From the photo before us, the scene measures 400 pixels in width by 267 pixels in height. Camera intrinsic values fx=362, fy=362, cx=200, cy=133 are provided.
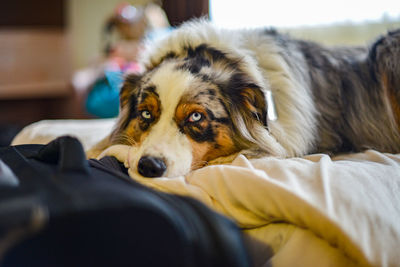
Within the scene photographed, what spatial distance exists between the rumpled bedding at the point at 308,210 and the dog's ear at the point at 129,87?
2.46ft

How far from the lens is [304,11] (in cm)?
294

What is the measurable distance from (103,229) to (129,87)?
1.15m

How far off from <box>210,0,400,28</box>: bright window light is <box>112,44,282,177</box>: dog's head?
4.31 ft

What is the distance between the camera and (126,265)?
666mm

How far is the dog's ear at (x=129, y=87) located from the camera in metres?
1.68

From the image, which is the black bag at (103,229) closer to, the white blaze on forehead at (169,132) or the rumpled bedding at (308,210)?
the rumpled bedding at (308,210)

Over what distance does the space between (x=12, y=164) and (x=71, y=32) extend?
374 centimetres

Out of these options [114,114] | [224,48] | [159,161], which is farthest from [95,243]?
[114,114]

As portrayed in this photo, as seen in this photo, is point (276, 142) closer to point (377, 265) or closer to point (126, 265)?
point (377, 265)

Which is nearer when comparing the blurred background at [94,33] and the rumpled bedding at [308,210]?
the rumpled bedding at [308,210]

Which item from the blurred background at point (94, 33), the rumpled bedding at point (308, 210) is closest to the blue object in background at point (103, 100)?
the blurred background at point (94, 33)

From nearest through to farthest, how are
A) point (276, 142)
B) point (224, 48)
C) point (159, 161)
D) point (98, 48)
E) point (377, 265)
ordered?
1. point (377, 265)
2. point (159, 161)
3. point (276, 142)
4. point (224, 48)
5. point (98, 48)

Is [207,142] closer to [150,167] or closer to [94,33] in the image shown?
[150,167]

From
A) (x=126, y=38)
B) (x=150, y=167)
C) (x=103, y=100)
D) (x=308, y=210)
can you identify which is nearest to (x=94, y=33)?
(x=126, y=38)
